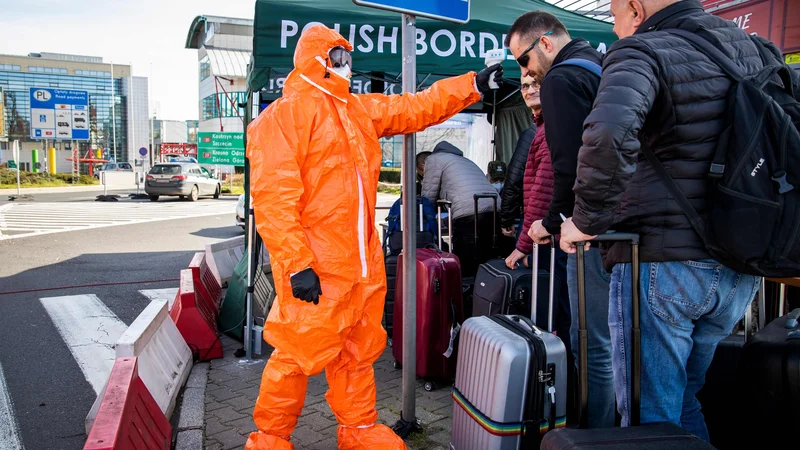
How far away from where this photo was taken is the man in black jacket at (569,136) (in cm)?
263

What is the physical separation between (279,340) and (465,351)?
914mm

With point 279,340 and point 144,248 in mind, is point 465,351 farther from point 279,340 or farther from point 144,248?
point 144,248

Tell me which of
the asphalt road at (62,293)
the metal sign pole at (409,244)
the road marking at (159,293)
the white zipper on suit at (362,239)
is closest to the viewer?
the white zipper on suit at (362,239)

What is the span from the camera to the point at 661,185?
1.96 meters

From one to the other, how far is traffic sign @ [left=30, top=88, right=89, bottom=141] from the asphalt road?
1312 inches

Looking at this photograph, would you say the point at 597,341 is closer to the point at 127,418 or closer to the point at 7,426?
the point at 127,418

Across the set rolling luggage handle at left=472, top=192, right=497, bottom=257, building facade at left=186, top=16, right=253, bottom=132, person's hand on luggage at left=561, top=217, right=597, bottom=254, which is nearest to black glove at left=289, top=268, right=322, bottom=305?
person's hand on luggage at left=561, top=217, right=597, bottom=254

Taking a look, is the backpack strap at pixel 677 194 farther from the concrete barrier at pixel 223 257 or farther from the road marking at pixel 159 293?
the road marking at pixel 159 293

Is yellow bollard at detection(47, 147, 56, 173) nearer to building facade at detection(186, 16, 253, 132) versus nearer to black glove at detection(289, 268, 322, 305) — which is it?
building facade at detection(186, 16, 253, 132)

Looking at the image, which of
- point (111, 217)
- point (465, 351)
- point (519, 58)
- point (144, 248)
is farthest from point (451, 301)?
point (111, 217)

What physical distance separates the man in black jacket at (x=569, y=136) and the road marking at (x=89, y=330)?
3.44 metres

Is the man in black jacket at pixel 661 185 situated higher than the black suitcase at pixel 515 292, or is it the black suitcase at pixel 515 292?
the man in black jacket at pixel 661 185

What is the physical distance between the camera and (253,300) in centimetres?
529

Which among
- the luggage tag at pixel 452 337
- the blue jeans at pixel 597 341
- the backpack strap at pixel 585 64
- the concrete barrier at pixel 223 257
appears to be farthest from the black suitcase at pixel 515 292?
the concrete barrier at pixel 223 257
